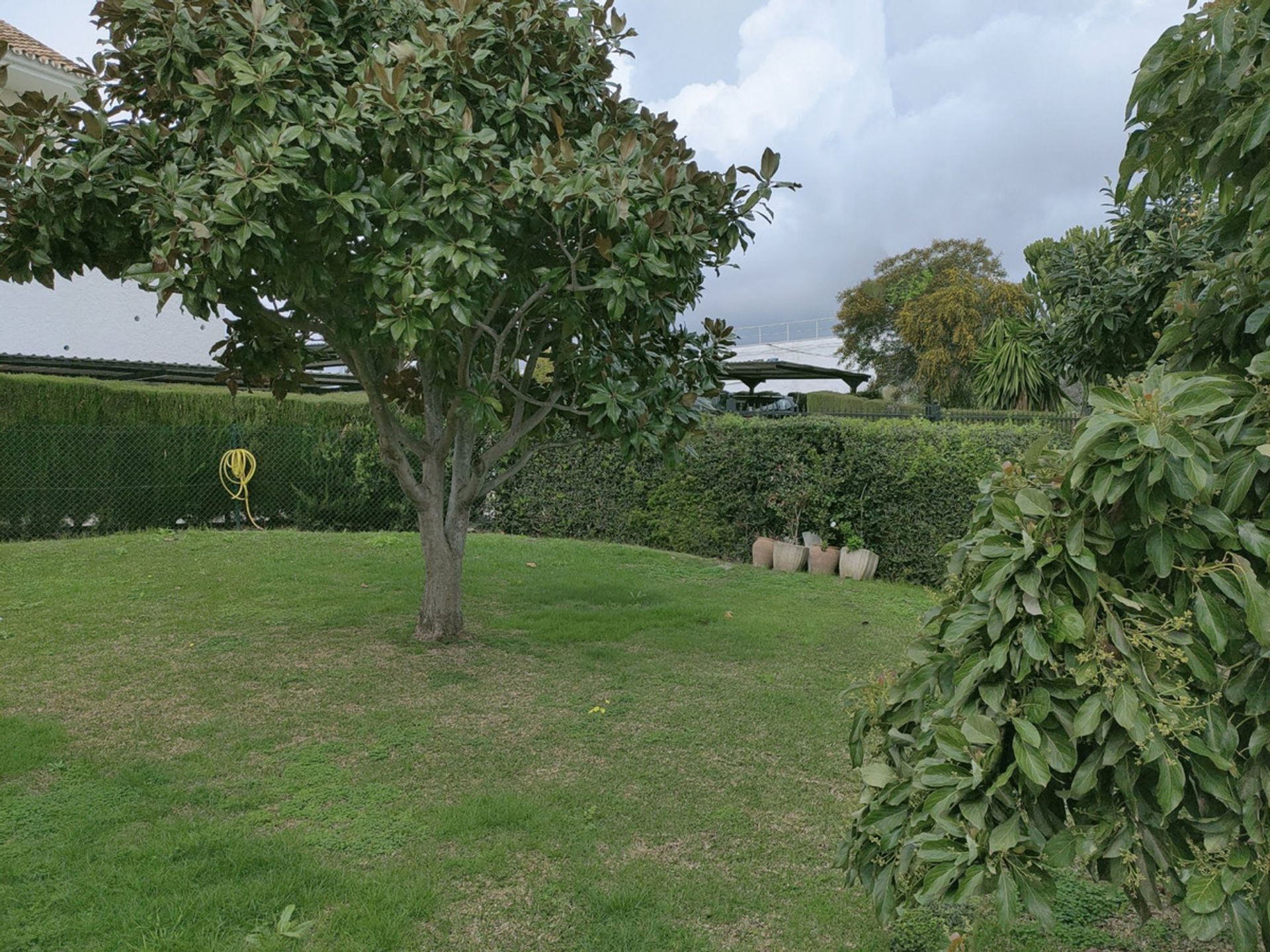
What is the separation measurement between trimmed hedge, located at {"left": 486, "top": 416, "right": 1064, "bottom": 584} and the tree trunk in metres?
3.77

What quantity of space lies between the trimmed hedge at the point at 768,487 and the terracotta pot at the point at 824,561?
1.16 feet

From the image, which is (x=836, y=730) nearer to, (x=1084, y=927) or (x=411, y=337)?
(x=1084, y=927)

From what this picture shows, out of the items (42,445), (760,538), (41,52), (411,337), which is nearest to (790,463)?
(760,538)

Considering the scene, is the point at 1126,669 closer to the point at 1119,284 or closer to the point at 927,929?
the point at 927,929

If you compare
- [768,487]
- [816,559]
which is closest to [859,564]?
[816,559]

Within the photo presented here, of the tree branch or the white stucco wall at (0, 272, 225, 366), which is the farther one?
the white stucco wall at (0, 272, 225, 366)

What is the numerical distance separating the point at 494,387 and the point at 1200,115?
13.6ft

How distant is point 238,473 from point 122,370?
4475mm

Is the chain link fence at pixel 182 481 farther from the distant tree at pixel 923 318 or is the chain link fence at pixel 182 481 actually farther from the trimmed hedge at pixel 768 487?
the distant tree at pixel 923 318

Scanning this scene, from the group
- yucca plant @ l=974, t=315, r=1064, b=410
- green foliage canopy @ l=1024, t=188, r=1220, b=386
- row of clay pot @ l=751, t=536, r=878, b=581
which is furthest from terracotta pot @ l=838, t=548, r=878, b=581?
yucca plant @ l=974, t=315, r=1064, b=410

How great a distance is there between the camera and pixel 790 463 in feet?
33.5

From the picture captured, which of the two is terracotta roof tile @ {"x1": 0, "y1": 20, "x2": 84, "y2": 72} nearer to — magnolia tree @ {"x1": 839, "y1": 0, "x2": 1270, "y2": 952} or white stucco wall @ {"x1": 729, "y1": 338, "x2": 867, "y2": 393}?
magnolia tree @ {"x1": 839, "y1": 0, "x2": 1270, "y2": 952}

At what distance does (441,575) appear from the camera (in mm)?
6246

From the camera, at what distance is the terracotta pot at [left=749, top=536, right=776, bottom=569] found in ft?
34.0
